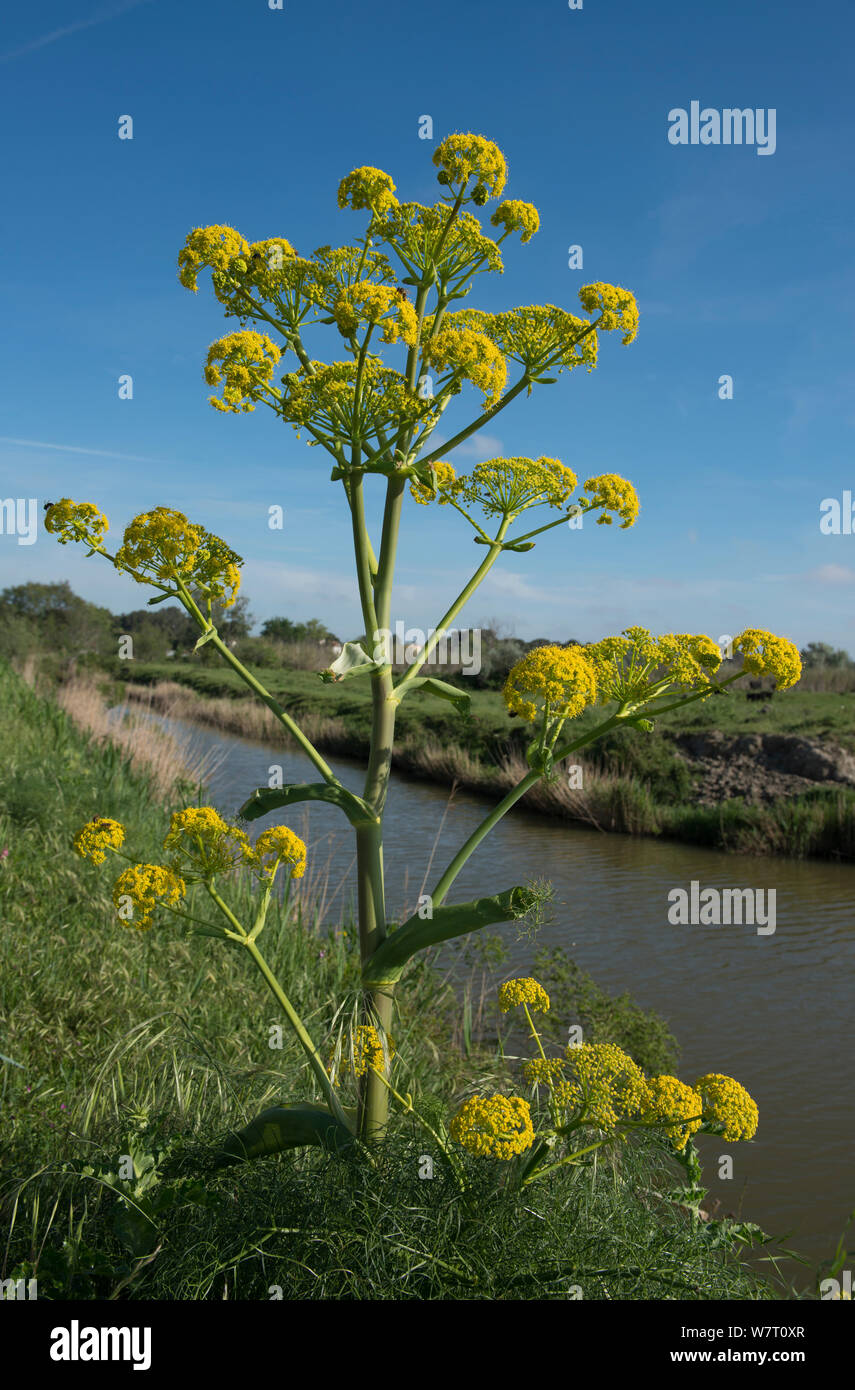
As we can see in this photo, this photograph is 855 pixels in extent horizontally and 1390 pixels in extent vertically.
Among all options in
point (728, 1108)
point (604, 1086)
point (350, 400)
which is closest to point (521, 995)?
point (604, 1086)

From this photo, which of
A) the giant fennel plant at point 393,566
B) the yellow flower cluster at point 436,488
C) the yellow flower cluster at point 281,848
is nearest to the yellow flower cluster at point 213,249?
the giant fennel plant at point 393,566

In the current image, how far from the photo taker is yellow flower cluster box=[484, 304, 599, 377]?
2.19m

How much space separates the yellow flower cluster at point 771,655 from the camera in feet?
6.79

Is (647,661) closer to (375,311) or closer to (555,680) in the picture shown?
(555,680)

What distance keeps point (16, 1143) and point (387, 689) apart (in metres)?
2.49

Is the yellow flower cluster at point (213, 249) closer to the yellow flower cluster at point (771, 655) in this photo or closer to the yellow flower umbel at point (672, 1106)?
the yellow flower cluster at point (771, 655)

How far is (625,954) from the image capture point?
30.4ft

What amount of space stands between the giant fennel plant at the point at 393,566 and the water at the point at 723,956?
1.70ft

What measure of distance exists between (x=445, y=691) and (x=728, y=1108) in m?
1.22

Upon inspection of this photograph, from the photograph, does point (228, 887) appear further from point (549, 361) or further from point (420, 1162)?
point (549, 361)

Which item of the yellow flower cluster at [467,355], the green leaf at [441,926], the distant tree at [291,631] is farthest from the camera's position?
the distant tree at [291,631]

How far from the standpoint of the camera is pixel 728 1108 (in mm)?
2117
